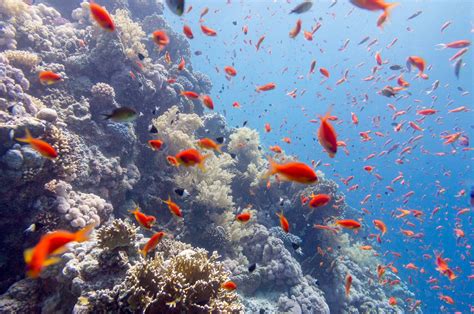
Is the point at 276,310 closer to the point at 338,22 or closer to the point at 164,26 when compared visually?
the point at 164,26

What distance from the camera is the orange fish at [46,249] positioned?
2057mm

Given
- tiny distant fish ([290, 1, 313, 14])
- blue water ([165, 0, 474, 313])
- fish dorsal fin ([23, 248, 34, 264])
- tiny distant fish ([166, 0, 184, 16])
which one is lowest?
fish dorsal fin ([23, 248, 34, 264])

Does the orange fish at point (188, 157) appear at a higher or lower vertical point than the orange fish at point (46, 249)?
higher

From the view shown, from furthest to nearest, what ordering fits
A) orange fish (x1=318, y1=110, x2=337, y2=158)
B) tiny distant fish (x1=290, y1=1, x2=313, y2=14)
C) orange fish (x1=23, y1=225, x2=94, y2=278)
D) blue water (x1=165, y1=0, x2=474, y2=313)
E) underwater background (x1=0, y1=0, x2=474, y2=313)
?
blue water (x1=165, y1=0, x2=474, y2=313), tiny distant fish (x1=290, y1=1, x2=313, y2=14), underwater background (x1=0, y1=0, x2=474, y2=313), orange fish (x1=318, y1=110, x2=337, y2=158), orange fish (x1=23, y1=225, x2=94, y2=278)

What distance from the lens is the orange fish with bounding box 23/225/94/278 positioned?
2057mm

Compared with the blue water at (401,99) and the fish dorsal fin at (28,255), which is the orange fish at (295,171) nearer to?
the fish dorsal fin at (28,255)

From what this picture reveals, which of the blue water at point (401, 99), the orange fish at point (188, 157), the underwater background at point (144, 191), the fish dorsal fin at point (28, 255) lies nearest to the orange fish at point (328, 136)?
the underwater background at point (144, 191)

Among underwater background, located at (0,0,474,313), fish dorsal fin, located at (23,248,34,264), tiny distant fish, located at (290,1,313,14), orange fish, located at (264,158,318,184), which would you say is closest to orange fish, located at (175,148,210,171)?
underwater background, located at (0,0,474,313)

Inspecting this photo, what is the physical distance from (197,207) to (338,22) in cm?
9932

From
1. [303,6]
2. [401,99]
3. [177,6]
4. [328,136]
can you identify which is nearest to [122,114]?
[177,6]

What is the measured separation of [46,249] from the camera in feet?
7.24

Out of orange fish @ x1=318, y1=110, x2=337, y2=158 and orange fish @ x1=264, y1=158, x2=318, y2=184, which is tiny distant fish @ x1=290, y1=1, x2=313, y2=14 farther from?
orange fish @ x1=264, y1=158, x2=318, y2=184

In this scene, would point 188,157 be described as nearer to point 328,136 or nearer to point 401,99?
point 328,136

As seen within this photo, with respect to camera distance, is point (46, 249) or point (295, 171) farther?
point (295, 171)
